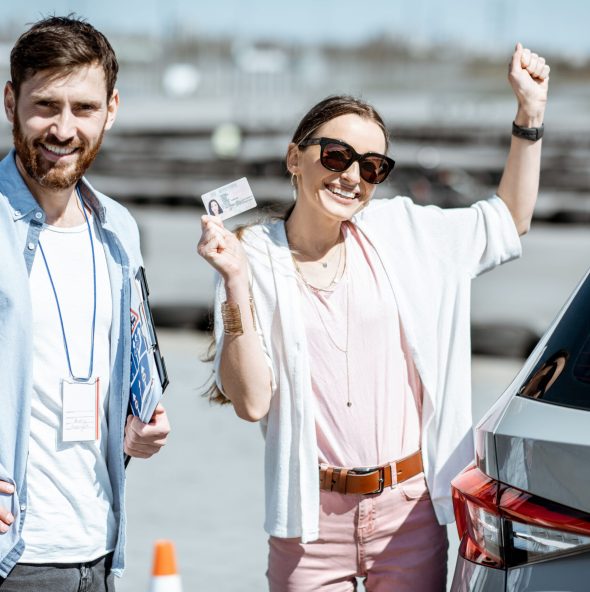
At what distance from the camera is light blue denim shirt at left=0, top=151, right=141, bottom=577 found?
8.55ft

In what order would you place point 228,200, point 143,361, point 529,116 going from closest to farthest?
point 143,361 < point 228,200 < point 529,116

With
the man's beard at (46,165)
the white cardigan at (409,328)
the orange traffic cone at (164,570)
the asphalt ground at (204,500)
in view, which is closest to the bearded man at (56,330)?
the man's beard at (46,165)

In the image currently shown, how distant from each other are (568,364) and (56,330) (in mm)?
1172

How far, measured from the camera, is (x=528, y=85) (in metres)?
3.37

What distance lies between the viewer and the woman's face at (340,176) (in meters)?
3.08

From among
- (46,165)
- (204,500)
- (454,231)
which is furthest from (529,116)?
(204,500)

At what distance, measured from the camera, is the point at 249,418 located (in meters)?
3.02

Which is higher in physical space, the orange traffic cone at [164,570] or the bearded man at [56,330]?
the bearded man at [56,330]

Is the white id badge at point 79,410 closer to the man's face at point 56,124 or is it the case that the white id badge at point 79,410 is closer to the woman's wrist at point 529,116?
the man's face at point 56,124

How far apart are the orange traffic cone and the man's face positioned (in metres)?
1.18

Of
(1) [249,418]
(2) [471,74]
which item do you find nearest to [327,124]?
(1) [249,418]

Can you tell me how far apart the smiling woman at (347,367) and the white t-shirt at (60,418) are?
1.11 ft

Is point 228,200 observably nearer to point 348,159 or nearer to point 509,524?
point 348,159

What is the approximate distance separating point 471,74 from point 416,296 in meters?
78.4
